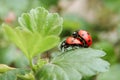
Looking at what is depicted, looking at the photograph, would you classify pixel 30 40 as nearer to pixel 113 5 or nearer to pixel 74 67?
pixel 74 67

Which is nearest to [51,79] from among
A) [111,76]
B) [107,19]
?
[111,76]

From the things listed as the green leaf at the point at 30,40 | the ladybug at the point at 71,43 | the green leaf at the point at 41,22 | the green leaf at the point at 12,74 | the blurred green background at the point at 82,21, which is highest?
the blurred green background at the point at 82,21

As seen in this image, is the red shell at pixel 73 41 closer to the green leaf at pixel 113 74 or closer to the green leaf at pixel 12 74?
the green leaf at pixel 12 74

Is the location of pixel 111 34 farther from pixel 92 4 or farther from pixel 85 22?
pixel 92 4

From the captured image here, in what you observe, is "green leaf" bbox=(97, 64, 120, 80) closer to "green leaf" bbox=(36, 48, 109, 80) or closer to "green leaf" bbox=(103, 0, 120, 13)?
"green leaf" bbox=(103, 0, 120, 13)

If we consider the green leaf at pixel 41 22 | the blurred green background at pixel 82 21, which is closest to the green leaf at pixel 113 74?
the blurred green background at pixel 82 21

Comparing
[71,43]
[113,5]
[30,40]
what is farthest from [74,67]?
[113,5]
